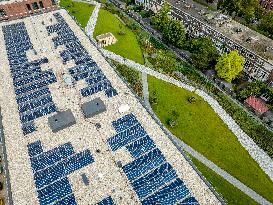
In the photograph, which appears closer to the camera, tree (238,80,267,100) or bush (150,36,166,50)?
tree (238,80,267,100)

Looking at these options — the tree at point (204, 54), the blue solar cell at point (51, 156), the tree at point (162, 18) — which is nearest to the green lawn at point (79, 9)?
the tree at point (162, 18)

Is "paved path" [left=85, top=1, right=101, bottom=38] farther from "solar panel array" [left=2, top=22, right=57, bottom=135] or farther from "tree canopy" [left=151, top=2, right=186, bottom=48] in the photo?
"solar panel array" [left=2, top=22, right=57, bottom=135]

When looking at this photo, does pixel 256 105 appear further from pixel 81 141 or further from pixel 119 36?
pixel 81 141

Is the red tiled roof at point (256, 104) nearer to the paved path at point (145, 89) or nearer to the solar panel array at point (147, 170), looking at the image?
the paved path at point (145, 89)

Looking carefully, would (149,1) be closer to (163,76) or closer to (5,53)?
(163,76)

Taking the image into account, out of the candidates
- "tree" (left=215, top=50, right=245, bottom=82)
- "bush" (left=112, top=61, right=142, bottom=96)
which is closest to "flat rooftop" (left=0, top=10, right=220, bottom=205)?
"bush" (left=112, top=61, right=142, bottom=96)

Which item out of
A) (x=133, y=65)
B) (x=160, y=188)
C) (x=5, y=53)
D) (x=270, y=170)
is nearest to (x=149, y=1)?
(x=133, y=65)

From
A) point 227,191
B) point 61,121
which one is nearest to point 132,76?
point 61,121
